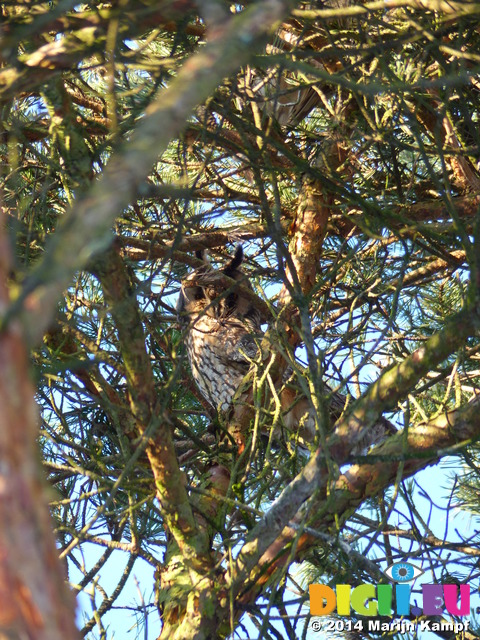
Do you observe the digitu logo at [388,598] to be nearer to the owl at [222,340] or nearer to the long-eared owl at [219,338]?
the owl at [222,340]

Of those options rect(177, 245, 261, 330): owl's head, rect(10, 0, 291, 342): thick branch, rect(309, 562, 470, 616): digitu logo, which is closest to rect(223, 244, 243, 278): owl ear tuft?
rect(177, 245, 261, 330): owl's head

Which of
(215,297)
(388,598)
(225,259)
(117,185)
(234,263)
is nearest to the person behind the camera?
(117,185)

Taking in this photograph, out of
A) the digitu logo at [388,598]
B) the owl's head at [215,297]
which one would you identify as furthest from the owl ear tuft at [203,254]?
the digitu logo at [388,598]

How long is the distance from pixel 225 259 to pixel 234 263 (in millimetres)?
210

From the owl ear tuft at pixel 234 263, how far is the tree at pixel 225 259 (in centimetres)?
13

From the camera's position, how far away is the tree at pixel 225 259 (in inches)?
20.4

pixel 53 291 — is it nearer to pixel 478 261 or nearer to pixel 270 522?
pixel 478 261

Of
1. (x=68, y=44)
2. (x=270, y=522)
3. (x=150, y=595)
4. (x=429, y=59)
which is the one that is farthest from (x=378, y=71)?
(x=150, y=595)

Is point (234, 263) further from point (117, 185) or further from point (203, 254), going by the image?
point (117, 185)

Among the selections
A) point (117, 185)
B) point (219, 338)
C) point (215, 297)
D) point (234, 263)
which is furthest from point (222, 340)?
point (117, 185)

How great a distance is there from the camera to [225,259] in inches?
Result: 121

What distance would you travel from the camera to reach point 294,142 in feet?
7.82

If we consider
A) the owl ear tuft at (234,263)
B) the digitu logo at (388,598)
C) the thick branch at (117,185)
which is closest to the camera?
the thick branch at (117,185)

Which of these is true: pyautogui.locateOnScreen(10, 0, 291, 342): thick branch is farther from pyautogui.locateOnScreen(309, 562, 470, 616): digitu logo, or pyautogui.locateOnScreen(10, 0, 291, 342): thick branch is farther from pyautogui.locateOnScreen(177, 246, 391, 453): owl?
pyautogui.locateOnScreen(177, 246, 391, 453): owl
